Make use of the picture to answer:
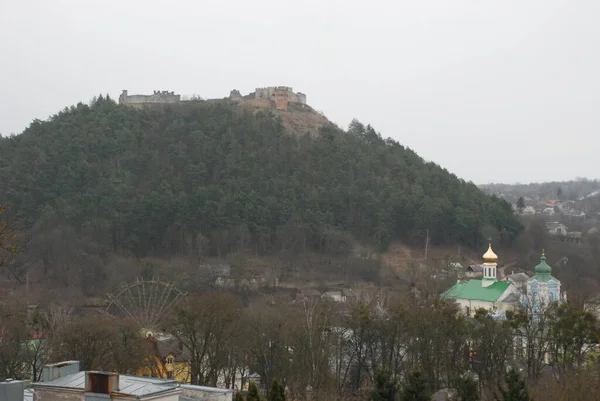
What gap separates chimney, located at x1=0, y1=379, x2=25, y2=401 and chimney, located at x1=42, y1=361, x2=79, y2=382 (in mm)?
967

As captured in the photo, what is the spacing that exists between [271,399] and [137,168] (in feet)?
211

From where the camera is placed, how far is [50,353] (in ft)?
88.8

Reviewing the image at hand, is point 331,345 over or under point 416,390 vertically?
under

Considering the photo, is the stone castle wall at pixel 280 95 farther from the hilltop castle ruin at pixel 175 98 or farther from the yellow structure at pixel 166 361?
the yellow structure at pixel 166 361

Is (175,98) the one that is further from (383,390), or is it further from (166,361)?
(383,390)

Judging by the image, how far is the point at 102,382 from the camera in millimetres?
13000

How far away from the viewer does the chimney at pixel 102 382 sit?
12.9 meters

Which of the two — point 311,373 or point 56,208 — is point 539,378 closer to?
point 311,373

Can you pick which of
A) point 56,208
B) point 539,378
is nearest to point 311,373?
point 539,378

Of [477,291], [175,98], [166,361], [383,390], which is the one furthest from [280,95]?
[383,390]

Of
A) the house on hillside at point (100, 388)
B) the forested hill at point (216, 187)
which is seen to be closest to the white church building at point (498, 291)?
the forested hill at point (216, 187)

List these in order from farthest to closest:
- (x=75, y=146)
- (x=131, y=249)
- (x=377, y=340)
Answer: (x=75, y=146) → (x=131, y=249) → (x=377, y=340)

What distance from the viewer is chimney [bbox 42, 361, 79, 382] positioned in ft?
47.3

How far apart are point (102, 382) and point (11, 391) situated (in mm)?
1640
